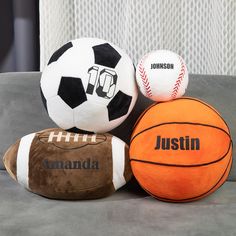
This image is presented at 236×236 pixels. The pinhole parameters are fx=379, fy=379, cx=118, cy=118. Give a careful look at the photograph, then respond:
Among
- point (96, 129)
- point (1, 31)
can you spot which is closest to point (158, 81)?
point (96, 129)

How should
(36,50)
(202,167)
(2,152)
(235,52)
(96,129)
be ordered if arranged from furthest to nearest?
1. (36,50)
2. (235,52)
3. (2,152)
4. (96,129)
5. (202,167)

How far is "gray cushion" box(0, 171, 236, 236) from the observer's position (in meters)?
0.83

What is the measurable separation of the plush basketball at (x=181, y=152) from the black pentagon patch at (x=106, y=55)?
19cm

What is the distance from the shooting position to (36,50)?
1.65 m

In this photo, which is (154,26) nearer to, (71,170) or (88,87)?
(88,87)

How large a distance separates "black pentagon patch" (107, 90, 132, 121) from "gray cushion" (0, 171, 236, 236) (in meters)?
0.23

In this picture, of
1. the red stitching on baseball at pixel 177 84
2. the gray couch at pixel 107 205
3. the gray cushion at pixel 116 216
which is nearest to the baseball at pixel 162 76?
the red stitching on baseball at pixel 177 84

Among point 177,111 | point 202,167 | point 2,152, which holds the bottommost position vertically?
point 2,152

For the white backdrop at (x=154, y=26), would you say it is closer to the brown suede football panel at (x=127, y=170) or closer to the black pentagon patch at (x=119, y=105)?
the black pentagon patch at (x=119, y=105)

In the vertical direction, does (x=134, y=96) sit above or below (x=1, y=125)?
above

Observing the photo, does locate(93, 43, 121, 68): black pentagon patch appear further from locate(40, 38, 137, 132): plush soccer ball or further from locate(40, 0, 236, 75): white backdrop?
locate(40, 0, 236, 75): white backdrop

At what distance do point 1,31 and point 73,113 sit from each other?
82 centimetres

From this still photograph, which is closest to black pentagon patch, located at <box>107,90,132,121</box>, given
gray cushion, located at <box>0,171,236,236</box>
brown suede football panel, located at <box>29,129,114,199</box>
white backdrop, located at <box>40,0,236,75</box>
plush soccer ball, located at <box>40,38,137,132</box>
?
plush soccer ball, located at <box>40,38,137,132</box>

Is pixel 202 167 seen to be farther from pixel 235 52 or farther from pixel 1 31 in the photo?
pixel 1 31
